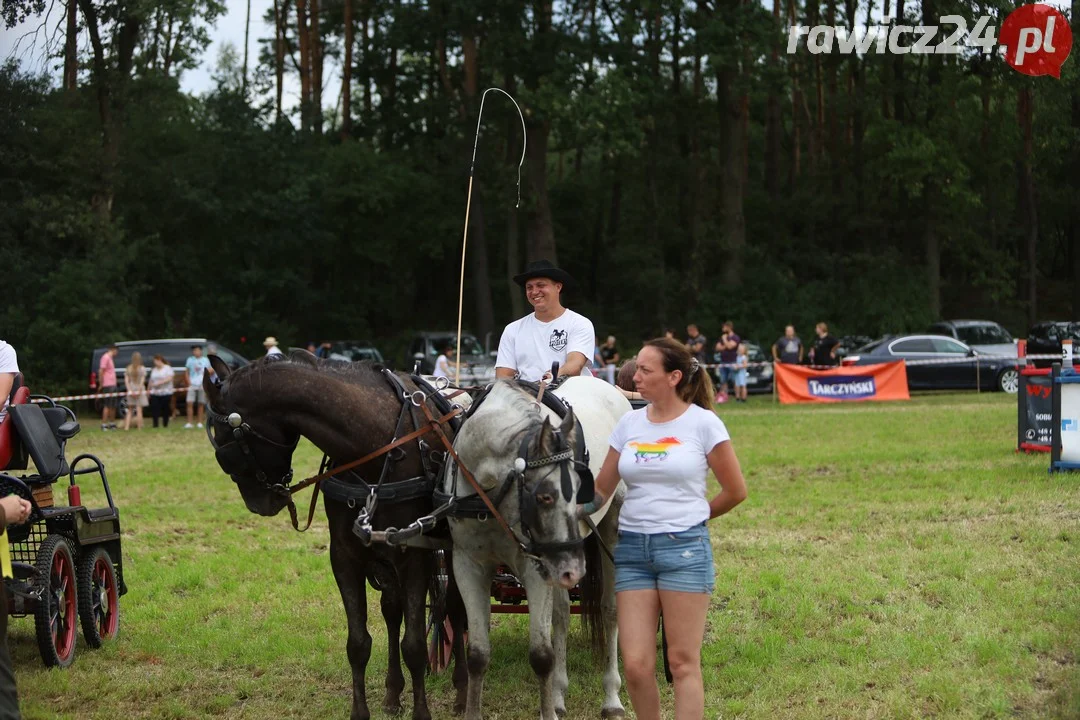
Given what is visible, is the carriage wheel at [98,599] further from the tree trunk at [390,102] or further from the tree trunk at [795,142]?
the tree trunk at [795,142]

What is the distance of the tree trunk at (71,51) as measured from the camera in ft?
92.5

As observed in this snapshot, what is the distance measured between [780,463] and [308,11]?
101 ft

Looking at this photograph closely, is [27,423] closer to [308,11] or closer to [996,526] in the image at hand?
[996,526]

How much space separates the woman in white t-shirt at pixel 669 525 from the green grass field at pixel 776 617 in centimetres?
134

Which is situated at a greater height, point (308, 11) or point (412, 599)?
point (308, 11)

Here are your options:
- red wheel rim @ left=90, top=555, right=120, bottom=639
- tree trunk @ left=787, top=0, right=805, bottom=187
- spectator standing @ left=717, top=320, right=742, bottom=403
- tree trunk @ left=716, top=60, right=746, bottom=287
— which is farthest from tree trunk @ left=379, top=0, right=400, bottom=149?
red wheel rim @ left=90, top=555, right=120, bottom=639

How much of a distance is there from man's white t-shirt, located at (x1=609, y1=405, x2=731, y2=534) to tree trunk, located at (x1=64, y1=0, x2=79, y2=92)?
26.6 meters

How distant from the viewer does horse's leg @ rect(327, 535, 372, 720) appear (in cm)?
580

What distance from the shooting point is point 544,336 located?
6.62m

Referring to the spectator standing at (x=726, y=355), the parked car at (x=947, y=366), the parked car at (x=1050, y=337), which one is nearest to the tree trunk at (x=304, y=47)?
the spectator standing at (x=726, y=355)

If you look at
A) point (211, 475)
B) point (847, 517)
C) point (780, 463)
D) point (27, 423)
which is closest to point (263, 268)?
point (211, 475)

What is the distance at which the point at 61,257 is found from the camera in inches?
1208

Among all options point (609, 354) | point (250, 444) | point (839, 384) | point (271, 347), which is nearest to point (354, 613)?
point (250, 444)

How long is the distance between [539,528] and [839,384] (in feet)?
67.1
